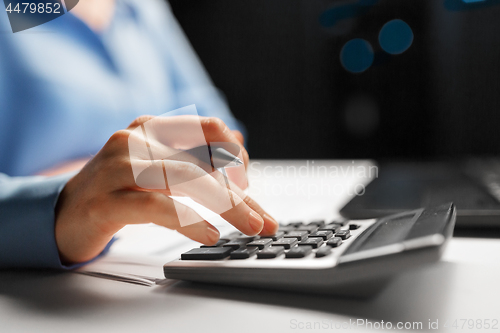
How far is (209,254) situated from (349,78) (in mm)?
1677

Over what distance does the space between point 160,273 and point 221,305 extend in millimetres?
100

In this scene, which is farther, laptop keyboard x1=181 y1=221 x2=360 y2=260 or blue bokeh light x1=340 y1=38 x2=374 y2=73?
blue bokeh light x1=340 y1=38 x2=374 y2=73

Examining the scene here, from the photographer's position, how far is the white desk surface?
0.75 feet

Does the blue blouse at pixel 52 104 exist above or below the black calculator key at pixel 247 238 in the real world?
above

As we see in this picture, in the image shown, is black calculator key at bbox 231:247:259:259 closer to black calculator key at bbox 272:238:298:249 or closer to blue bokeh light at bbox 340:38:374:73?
black calculator key at bbox 272:238:298:249

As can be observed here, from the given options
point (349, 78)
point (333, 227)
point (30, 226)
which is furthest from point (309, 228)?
point (349, 78)

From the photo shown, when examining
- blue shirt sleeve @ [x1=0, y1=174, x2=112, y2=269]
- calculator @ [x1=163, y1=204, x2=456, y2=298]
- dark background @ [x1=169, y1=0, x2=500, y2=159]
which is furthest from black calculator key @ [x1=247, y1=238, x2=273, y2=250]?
dark background @ [x1=169, y1=0, x2=500, y2=159]

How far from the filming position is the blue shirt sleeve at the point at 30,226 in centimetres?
35

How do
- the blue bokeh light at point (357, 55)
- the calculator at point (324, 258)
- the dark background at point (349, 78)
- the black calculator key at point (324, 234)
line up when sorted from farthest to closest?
the blue bokeh light at point (357, 55) < the dark background at point (349, 78) < the black calculator key at point (324, 234) < the calculator at point (324, 258)

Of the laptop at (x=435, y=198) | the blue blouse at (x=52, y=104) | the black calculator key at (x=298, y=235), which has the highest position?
the blue blouse at (x=52, y=104)

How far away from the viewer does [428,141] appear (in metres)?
1.67

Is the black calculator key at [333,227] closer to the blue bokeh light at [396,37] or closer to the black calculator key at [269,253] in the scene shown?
the black calculator key at [269,253]

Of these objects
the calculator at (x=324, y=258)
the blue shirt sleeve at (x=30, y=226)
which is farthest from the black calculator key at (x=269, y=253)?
the blue shirt sleeve at (x=30, y=226)

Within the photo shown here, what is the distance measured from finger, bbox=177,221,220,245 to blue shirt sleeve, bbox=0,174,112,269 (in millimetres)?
131
